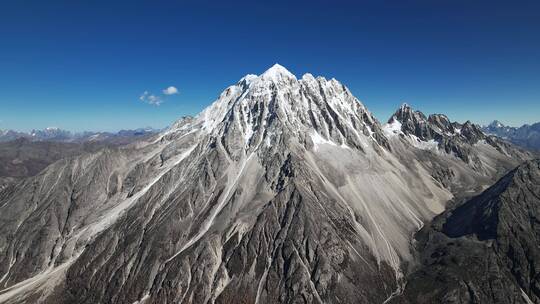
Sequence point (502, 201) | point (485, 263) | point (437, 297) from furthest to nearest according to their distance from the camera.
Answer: point (502, 201) → point (485, 263) → point (437, 297)

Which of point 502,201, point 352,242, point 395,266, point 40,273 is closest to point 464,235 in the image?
point 502,201

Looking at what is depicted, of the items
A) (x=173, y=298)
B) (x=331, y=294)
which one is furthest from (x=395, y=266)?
(x=173, y=298)

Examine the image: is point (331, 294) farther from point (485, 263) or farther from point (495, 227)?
point (495, 227)

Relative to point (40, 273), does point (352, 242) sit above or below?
above

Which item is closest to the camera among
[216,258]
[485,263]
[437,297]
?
[437,297]

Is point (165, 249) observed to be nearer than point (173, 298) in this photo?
No

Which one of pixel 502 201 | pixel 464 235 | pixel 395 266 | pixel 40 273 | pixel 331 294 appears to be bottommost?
pixel 40 273

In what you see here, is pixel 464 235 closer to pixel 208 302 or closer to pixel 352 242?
pixel 352 242
